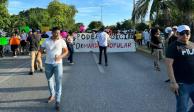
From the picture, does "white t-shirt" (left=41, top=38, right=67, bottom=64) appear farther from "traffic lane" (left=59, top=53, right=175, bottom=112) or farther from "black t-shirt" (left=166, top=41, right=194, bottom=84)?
"black t-shirt" (left=166, top=41, right=194, bottom=84)

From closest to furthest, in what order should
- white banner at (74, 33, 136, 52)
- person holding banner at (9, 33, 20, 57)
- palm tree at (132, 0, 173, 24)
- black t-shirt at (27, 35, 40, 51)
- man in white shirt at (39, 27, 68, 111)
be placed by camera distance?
man in white shirt at (39, 27, 68, 111) → black t-shirt at (27, 35, 40, 51) → palm tree at (132, 0, 173, 24) → person holding banner at (9, 33, 20, 57) → white banner at (74, 33, 136, 52)

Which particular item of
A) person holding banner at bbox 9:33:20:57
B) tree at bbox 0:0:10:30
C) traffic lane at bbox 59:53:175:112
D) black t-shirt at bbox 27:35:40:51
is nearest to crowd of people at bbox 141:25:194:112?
traffic lane at bbox 59:53:175:112

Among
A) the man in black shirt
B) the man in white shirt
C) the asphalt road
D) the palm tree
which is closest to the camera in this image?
the man in black shirt

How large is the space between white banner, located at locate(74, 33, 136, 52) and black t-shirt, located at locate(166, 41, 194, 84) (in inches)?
1041

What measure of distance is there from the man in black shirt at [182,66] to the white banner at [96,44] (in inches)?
1041

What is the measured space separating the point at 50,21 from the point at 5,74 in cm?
8355

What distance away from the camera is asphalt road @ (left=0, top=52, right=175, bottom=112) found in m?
9.55

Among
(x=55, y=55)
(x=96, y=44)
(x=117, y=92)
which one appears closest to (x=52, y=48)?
(x=55, y=55)

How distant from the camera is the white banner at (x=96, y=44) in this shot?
109 feet

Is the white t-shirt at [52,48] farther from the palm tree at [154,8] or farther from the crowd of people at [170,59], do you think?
the palm tree at [154,8]

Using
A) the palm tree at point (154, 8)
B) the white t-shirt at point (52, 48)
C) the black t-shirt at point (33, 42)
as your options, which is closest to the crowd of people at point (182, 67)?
the white t-shirt at point (52, 48)

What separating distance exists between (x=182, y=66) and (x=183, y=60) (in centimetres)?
9

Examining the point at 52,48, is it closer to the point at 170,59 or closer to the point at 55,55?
the point at 55,55

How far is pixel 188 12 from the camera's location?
24.4 meters
